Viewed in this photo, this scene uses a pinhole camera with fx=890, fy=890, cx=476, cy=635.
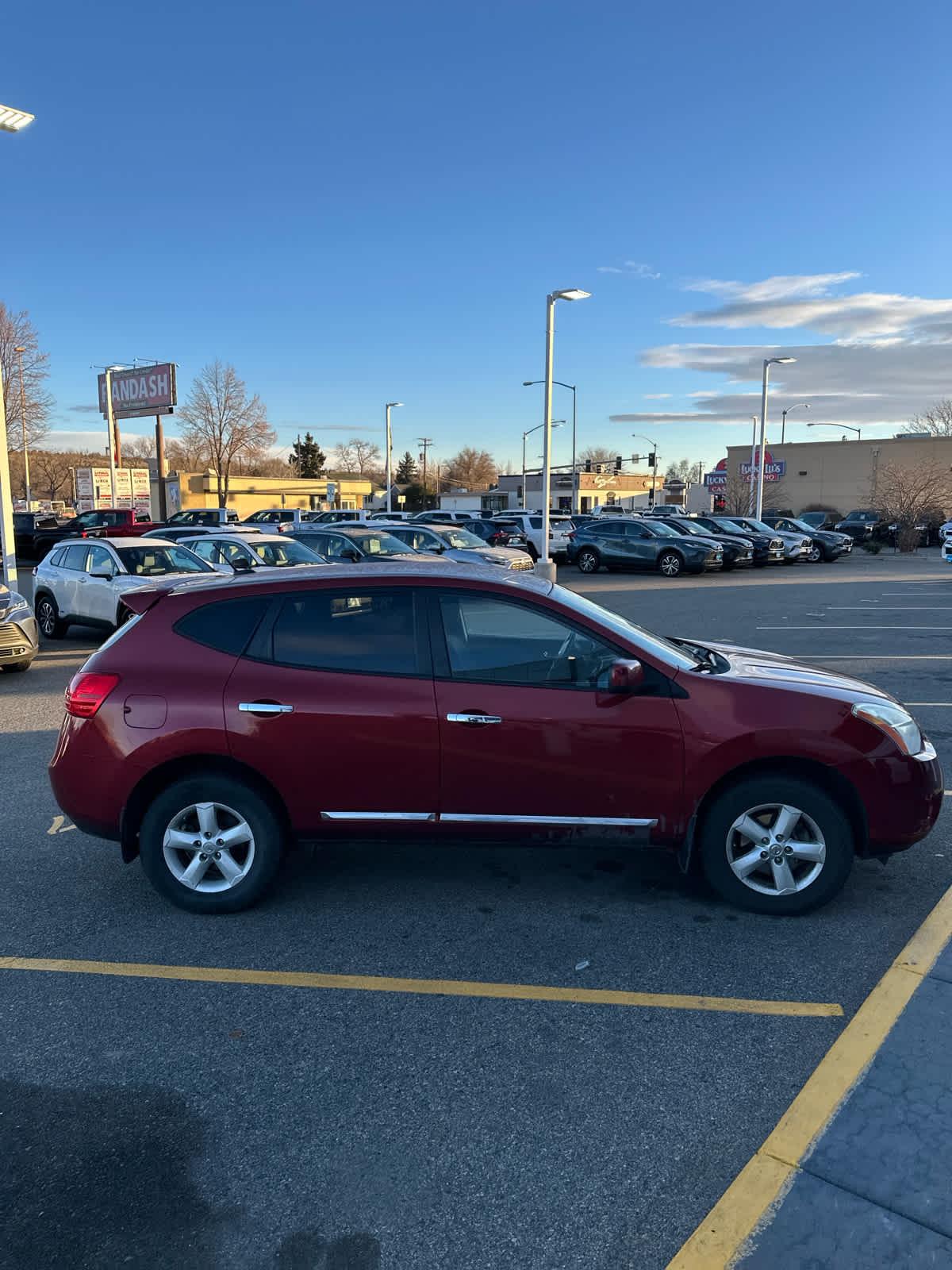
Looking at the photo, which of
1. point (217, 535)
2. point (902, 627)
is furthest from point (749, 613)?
point (217, 535)

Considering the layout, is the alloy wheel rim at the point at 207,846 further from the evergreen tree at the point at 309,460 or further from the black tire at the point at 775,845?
the evergreen tree at the point at 309,460

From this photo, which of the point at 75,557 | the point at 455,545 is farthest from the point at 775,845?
the point at 455,545

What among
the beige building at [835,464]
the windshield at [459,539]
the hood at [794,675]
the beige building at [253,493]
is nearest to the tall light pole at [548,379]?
the windshield at [459,539]

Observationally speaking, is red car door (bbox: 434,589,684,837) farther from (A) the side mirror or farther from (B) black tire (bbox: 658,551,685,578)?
(B) black tire (bbox: 658,551,685,578)

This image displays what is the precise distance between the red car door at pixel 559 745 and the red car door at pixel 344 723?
5.3 inches

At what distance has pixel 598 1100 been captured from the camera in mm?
2932

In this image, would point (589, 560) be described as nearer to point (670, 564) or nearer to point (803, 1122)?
point (670, 564)

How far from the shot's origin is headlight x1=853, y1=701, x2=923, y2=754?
13.6 ft

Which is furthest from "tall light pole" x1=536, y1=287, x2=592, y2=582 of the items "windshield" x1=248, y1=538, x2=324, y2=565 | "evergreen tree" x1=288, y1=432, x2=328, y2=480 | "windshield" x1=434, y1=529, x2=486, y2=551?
"evergreen tree" x1=288, y1=432, x2=328, y2=480

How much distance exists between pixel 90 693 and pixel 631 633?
2.65m

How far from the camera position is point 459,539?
22125 mm

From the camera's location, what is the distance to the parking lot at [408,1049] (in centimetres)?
246

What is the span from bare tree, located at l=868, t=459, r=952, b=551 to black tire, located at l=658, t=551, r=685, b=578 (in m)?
17.1

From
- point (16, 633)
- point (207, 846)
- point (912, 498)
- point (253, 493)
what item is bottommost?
point (207, 846)
